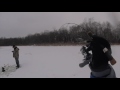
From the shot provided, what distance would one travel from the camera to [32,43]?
9984mm

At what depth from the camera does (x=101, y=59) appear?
6.08 feet

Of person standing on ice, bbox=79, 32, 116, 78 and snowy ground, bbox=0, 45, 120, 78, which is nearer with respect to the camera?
person standing on ice, bbox=79, 32, 116, 78

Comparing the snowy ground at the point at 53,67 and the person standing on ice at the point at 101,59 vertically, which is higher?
the snowy ground at the point at 53,67

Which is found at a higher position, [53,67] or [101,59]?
[53,67]

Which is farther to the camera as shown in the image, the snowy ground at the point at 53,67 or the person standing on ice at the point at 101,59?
the snowy ground at the point at 53,67

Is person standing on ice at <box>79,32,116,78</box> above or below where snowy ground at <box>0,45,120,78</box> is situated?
below

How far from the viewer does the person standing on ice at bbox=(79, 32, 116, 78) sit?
1838 mm

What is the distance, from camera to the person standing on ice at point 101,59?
6.03 feet

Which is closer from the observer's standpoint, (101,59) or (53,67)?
(101,59)
